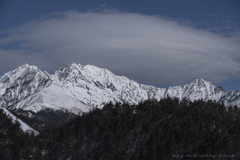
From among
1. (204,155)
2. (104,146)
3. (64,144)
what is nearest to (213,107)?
(204,155)

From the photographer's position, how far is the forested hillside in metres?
113

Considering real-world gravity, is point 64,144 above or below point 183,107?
below

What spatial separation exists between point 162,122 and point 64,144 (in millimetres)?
47439

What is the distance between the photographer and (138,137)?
415ft

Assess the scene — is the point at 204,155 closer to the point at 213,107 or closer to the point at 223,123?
the point at 223,123

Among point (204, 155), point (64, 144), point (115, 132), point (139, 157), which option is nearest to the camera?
point (204, 155)

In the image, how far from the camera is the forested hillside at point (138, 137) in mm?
112919

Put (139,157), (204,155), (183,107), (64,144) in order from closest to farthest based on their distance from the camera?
(204,155), (139,157), (64,144), (183,107)

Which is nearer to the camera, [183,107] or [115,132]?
[115,132]

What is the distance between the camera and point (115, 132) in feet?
438

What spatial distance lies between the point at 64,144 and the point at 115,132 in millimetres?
24802

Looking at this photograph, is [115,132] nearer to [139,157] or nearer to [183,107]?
[139,157]

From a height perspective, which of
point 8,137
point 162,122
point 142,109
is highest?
point 142,109

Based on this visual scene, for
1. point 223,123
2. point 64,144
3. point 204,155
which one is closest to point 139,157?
point 204,155
